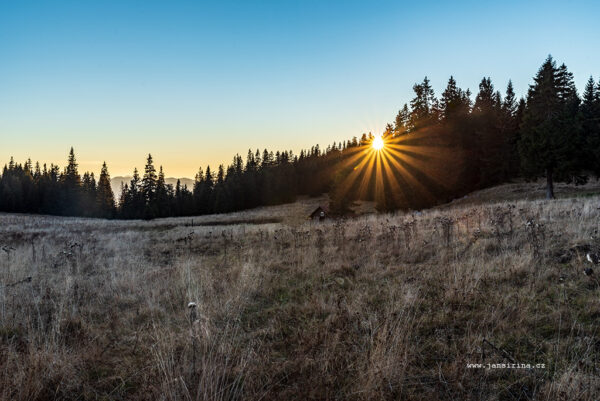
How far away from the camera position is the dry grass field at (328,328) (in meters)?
2.53

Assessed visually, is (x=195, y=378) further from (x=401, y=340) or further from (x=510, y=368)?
(x=510, y=368)

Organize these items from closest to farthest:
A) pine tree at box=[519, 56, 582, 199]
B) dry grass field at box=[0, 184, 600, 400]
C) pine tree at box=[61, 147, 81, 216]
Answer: dry grass field at box=[0, 184, 600, 400], pine tree at box=[519, 56, 582, 199], pine tree at box=[61, 147, 81, 216]

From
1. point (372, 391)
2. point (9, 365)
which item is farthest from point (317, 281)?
point (9, 365)

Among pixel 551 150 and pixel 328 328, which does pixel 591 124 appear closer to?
pixel 551 150

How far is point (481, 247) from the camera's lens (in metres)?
6.66

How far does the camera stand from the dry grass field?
99.7 inches

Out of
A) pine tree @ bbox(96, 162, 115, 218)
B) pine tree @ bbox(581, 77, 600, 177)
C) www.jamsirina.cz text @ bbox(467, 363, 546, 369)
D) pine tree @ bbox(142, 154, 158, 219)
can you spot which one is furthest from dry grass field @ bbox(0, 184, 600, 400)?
pine tree @ bbox(96, 162, 115, 218)

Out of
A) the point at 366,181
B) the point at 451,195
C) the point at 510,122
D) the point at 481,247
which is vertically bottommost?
the point at 481,247

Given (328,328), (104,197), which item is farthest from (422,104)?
(104,197)

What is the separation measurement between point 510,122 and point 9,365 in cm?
5255

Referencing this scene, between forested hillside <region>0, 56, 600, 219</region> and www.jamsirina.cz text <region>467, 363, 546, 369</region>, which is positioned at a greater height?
forested hillside <region>0, 56, 600, 219</region>

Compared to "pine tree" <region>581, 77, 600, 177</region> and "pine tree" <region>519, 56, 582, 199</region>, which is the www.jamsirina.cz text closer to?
"pine tree" <region>519, 56, 582, 199</region>

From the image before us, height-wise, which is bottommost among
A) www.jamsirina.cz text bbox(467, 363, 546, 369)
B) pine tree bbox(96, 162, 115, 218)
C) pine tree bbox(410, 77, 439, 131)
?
www.jamsirina.cz text bbox(467, 363, 546, 369)

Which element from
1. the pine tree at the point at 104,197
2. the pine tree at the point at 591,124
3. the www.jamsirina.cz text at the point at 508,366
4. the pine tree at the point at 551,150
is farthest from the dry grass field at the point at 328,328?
the pine tree at the point at 104,197
